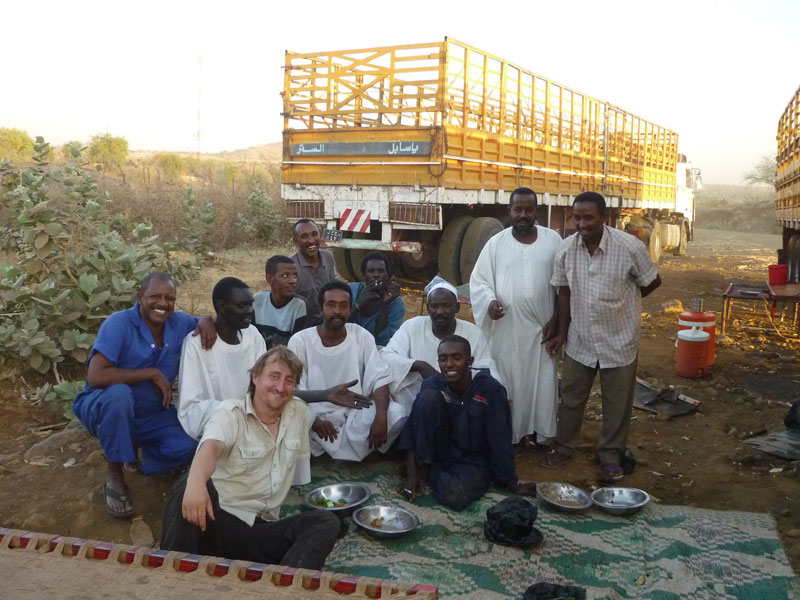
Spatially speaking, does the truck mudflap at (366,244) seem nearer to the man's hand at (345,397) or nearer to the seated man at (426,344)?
the seated man at (426,344)

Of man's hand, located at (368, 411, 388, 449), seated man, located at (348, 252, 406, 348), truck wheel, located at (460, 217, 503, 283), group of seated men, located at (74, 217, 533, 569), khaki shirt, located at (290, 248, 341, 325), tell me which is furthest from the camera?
truck wheel, located at (460, 217, 503, 283)

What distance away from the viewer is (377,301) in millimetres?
4562

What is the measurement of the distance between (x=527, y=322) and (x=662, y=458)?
4.13 feet

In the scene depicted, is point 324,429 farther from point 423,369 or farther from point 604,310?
point 604,310

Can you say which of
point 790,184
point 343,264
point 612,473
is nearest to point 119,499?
point 612,473

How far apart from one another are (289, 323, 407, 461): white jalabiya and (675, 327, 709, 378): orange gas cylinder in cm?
330

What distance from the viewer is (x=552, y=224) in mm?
11836

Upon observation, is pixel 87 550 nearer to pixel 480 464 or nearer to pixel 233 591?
pixel 233 591

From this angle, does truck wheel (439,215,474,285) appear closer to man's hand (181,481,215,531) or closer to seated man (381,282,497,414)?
seated man (381,282,497,414)

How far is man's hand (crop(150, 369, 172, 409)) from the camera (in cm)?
353

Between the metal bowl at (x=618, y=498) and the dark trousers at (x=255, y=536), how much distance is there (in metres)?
1.54

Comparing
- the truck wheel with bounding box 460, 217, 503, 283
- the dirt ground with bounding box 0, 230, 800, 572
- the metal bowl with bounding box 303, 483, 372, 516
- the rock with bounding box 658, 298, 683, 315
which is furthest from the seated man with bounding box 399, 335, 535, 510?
the rock with bounding box 658, 298, 683, 315

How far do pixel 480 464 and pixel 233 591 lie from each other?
181 cm

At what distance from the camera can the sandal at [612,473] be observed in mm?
4047
